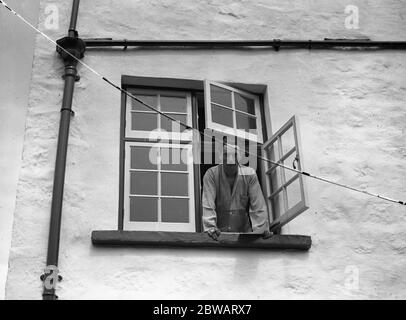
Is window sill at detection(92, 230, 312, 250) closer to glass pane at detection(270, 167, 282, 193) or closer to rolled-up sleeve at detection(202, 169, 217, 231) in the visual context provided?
rolled-up sleeve at detection(202, 169, 217, 231)

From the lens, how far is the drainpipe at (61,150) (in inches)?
263

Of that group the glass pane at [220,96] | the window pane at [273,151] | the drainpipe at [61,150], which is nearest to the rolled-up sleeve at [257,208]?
the window pane at [273,151]

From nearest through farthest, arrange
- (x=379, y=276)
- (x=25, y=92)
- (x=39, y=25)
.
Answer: (x=379, y=276) → (x=25, y=92) → (x=39, y=25)

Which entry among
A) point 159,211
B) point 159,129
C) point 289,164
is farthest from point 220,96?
point 159,211

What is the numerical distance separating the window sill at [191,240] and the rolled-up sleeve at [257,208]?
12cm

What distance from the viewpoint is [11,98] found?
7672 mm

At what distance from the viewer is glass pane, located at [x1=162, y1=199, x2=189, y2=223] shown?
24.5 ft

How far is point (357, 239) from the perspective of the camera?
24.3ft

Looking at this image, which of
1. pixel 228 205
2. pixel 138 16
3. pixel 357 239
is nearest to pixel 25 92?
pixel 138 16

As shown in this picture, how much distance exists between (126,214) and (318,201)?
1.89 m

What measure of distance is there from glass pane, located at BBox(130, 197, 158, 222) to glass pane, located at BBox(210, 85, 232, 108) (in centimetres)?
123

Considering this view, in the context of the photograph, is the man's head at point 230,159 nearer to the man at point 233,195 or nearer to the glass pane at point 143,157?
the man at point 233,195
